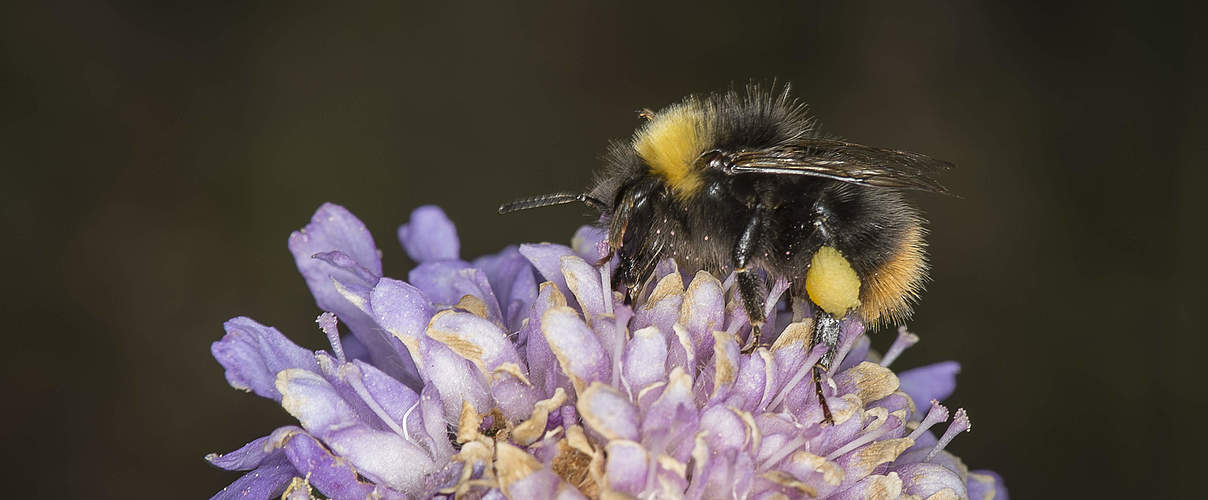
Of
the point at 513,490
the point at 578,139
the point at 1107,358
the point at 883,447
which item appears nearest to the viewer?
the point at 513,490

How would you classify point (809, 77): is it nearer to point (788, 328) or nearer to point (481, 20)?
point (481, 20)

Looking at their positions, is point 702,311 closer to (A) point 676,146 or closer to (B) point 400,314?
(A) point 676,146

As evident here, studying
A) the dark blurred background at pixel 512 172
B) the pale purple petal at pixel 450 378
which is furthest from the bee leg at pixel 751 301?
the dark blurred background at pixel 512 172

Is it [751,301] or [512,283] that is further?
[512,283]

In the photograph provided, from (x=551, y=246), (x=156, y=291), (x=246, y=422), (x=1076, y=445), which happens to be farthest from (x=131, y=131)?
(x=1076, y=445)

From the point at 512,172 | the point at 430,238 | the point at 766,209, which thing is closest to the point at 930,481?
the point at 766,209

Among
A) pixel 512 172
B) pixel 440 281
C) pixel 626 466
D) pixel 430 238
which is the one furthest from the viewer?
pixel 512 172

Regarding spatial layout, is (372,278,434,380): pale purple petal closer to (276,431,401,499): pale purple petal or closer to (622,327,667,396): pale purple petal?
(276,431,401,499): pale purple petal
